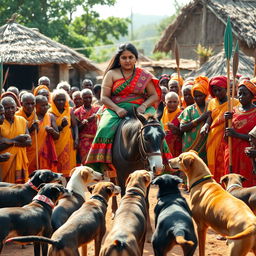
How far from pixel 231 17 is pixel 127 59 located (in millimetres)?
17297

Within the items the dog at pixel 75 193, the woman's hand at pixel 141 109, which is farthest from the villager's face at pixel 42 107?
the dog at pixel 75 193

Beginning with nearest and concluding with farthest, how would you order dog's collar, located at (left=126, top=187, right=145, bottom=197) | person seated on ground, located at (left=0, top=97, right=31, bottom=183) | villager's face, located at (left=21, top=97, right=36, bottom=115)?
dog's collar, located at (left=126, top=187, right=145, bottom=197), person seated on ground, located at (left=0, top=97, right=31, bottom=183), villager's face, located at (left=21, top=97, right=36, bottom=115)

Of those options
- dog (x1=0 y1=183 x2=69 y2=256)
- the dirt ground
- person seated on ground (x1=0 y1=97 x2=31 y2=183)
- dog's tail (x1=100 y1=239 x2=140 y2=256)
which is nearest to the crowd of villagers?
person seated on ground (x1=0 y1=97 x2=31 y2=183)

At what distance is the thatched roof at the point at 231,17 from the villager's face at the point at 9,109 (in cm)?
1690

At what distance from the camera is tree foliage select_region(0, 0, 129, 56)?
34438 millimetres

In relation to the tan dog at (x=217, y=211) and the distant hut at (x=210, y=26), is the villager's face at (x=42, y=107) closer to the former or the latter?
the tan dog at (x=217, y=211)

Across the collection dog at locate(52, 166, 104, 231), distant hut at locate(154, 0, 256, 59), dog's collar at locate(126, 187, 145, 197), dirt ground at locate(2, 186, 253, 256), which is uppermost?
distant hut at locate(154, 0, 256, 59)

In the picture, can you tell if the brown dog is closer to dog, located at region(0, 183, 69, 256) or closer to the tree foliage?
dog, located at region(0, 183, 69, 256)

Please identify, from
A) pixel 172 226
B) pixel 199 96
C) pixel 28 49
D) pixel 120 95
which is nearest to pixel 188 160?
pixel 172 226

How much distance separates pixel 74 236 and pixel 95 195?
3.38 ft

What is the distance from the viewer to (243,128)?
818 cm

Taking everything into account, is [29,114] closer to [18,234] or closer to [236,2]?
[18,234]

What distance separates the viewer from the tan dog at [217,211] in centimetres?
Result: 564

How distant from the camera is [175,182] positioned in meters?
6.53
